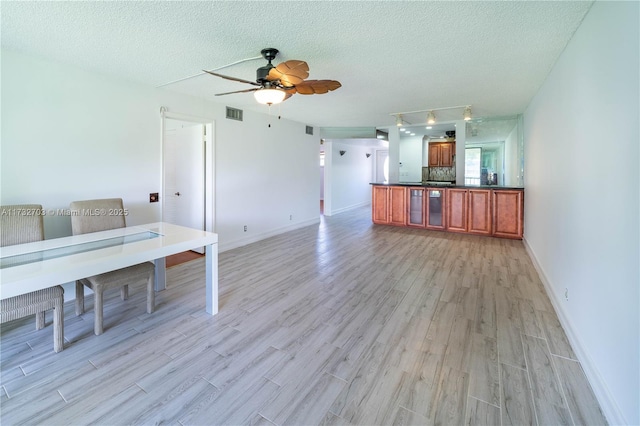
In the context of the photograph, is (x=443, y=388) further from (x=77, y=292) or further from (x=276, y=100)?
(x=77, y=292)

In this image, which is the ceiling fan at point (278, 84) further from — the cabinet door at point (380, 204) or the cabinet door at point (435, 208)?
the cabinet door at point (380, 204)

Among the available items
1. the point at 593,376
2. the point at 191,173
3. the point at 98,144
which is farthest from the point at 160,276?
the point at 593,376

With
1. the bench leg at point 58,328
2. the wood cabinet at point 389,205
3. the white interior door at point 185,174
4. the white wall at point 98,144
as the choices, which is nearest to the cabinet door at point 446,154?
the wood cabinet at point 389,205

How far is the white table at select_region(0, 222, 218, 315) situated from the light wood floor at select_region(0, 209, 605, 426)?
0.59 m

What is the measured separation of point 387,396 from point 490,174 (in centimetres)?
955

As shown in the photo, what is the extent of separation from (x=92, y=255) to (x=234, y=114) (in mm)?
3429

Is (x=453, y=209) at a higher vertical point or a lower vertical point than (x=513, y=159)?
lower

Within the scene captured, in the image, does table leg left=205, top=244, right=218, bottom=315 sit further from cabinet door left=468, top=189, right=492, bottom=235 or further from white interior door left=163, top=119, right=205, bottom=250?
cabinet door left=468, top=189, right=492, bottom=235

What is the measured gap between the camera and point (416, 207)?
21.6 feet

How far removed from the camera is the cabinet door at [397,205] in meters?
6.69

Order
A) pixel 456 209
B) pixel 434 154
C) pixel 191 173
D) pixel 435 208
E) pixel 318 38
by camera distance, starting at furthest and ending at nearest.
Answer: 1. pixel 434 154
2. pixel 435 208
3. pixel 456 209
4. pixel 191 173
5. pixel 318 38

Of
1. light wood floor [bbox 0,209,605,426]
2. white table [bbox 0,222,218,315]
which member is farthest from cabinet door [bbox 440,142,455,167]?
white table [bbox 0,222,218,315]

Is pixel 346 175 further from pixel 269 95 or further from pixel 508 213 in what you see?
pixel 269 95

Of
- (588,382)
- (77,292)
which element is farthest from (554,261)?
(77,292)
